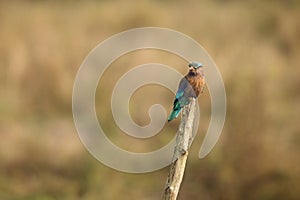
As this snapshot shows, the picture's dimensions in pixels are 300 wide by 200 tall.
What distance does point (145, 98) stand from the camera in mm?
6277

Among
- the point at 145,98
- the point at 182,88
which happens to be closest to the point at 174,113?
the point at 182,88

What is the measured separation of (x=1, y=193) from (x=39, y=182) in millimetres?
449

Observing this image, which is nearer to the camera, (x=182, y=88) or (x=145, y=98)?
(x=182, y=88)

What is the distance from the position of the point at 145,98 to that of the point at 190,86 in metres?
4.55

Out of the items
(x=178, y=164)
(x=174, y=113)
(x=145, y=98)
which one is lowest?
(x=178, y=164)

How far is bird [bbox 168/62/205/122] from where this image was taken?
171cm

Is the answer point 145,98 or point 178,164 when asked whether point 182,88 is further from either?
point 145,98

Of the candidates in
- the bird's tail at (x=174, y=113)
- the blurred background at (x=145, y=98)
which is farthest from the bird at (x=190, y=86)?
the blurred background at (x=145, y=98)

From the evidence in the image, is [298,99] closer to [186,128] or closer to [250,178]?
[250,178]

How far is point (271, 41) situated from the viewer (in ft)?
26.9

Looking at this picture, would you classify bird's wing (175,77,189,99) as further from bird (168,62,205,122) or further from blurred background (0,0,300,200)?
blurred background (0,0,300,200)

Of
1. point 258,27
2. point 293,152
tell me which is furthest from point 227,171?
point 258,27

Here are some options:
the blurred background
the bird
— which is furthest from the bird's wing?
the blurred background

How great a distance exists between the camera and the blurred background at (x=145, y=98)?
486cm
